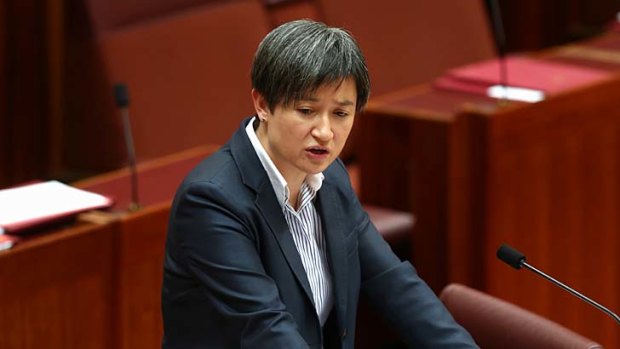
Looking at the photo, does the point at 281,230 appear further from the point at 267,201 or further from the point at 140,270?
the point at 140,270

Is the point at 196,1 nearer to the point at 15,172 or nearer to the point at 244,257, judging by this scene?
the point at 15,172

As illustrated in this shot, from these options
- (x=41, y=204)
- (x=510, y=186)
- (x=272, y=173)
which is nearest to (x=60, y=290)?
(x=41, y=204)

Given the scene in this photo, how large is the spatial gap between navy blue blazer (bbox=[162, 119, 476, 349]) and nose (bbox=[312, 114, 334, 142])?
7 centimetres

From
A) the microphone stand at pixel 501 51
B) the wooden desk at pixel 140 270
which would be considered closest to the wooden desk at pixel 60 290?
the wooden desk at pixel 140 270

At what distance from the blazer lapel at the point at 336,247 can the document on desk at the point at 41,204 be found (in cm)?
31

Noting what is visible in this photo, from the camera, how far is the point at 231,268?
98cm

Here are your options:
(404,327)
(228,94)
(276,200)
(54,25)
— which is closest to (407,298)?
(404,327)

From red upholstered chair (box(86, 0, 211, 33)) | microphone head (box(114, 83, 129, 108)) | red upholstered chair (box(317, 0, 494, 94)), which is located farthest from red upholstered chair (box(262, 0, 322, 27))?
microphone head (box(114, 83, 129, 108))

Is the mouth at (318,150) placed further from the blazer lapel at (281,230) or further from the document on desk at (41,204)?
the document on desk at (41,204)

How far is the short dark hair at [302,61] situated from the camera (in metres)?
0.97

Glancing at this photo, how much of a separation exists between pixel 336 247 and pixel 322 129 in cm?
13

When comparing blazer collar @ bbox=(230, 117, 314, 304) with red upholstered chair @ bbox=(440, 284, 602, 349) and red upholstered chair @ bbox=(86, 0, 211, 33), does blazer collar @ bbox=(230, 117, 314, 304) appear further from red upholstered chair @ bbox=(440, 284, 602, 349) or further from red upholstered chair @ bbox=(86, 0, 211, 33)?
red upholstered chair @ bbox=(86, 0, 211, 33)

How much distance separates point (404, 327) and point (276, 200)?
177 millimetres

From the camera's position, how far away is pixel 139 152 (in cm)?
185
